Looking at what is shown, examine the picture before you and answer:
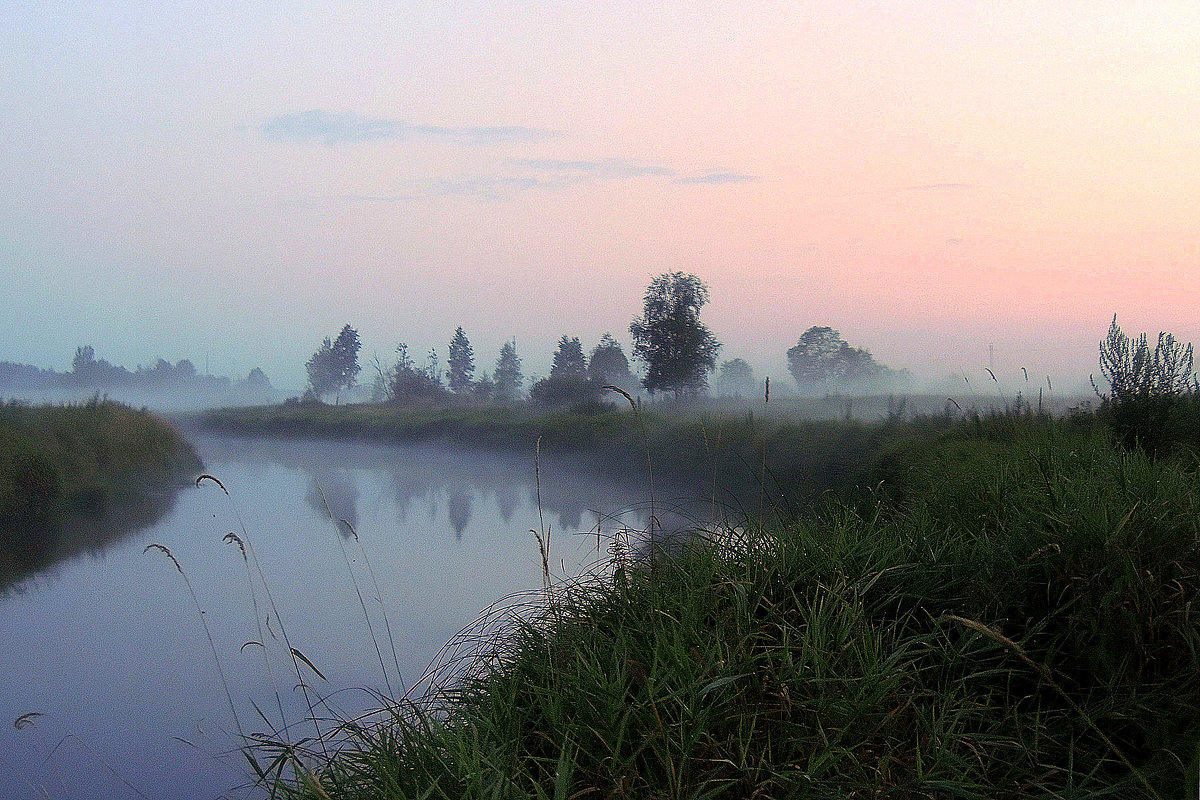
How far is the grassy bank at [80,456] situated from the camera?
1273 centimetres

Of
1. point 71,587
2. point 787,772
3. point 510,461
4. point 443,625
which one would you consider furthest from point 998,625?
point 510,461

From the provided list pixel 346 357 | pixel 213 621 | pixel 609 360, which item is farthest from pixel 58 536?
pixel 346 357

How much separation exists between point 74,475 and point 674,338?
2205 cm

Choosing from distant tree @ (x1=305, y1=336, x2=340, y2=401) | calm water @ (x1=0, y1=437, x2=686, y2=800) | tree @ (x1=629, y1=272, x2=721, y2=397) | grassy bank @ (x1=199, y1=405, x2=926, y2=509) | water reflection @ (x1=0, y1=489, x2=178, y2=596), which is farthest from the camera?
distant tree @ (x1=305, y1=336, x2=340, y2=401)

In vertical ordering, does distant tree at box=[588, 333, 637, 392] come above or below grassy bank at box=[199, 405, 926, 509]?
above

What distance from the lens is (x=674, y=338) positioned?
1256 inches

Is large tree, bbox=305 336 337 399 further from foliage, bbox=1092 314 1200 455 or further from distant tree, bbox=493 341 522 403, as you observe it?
foliage, bbox=1092 314 1200 455

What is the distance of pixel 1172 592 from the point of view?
2.80 metres

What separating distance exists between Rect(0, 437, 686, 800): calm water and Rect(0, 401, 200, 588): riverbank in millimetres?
571

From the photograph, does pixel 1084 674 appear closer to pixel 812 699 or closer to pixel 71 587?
pixel 812 699

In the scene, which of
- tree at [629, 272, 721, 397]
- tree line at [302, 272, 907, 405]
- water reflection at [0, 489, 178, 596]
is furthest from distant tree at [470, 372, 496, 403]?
water reflection at [0, 489, 178, 596]

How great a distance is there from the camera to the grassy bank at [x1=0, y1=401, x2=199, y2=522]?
1273cm

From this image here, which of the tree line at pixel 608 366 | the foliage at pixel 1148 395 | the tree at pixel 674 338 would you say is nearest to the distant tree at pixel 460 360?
the tree line at pixel 608 366

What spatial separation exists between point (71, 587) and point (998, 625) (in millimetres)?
10998
